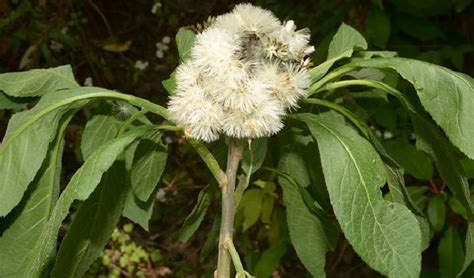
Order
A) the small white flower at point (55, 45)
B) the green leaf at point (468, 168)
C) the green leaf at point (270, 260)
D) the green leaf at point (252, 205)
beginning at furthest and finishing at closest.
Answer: the small white flower at point (55, 45) → the green leaf at point (252, 205) → the green leaf at point (270, 260) → the green leaf at point (468, 168)

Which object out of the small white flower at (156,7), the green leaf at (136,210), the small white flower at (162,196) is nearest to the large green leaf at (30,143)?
the green leaf at (136,210)

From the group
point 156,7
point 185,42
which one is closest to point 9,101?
point 185,42

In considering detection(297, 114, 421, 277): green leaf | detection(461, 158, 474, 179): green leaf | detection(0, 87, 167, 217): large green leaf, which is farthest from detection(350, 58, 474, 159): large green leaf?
detection(461, 158, 474, 179): green leaf

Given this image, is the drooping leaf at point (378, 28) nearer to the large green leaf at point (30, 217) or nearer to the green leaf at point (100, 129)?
the green leaf at point (100, 129)

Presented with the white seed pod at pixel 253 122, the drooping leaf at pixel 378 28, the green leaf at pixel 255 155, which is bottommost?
the white seed pod at pixel 253 122

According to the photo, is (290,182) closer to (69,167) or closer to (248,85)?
(248,85)

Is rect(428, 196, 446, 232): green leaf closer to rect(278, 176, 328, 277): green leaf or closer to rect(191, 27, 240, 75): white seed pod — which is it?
rect(278, 176, 328, 277): green leaf
